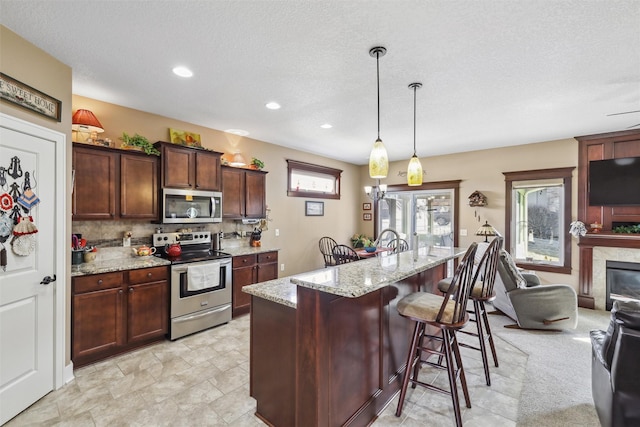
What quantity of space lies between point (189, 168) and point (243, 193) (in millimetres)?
929

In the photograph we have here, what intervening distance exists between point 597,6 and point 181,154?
157 inches

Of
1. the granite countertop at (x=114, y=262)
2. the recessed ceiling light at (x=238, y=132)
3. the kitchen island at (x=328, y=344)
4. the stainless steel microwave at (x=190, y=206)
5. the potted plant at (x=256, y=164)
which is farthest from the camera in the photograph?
the potted plant at (x=256, y=164)

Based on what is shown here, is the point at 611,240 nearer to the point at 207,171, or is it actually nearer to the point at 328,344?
the point at 328,344

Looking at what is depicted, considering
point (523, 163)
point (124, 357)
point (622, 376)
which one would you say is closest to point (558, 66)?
point (622, 376)

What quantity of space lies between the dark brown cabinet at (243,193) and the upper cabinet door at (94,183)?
4.53ft

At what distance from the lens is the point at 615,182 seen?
4301mm

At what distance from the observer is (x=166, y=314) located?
10.7 ft

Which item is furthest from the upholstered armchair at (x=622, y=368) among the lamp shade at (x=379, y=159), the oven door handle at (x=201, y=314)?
the oven door handle at (x=201, y=314)

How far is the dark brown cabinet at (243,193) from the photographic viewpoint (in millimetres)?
4262

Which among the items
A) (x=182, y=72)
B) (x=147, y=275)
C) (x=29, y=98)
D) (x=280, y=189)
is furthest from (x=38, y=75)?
(x=280, y=189)

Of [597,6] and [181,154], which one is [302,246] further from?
[597,6]

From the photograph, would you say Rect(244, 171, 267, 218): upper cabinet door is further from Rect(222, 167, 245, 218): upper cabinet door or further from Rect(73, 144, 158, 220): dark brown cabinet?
Rect(73, 144, 158, 220): dark brown cabinet

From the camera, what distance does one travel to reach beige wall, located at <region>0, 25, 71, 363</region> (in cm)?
203

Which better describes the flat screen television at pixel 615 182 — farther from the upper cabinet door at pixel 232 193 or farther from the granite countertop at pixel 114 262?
the granite countertop at pixel 114 262
